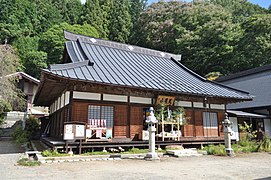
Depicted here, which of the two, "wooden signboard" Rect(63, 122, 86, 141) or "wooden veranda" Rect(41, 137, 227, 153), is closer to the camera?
"wooden signboard" Rect(63, 122, 86, 141)

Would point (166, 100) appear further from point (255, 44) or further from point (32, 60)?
point (32, 60)

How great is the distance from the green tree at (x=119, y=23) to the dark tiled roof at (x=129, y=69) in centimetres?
2661

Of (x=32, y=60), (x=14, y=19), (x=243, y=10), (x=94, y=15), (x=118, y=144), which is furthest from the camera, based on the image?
(x=94, y=15)

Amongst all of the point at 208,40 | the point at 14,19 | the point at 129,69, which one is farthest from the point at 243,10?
the point at 14,19

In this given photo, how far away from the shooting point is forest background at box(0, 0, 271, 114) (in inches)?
1147

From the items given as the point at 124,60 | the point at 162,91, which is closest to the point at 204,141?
the point at 162,91

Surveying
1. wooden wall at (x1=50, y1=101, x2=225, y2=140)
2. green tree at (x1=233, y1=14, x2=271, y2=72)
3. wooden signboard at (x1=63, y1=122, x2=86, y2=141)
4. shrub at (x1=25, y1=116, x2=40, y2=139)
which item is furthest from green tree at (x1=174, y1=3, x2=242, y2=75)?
wooden signboard at (x1=63, y1=122, x2=86, y2=141)

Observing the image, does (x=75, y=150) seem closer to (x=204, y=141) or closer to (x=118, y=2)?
(x=204, y=141)

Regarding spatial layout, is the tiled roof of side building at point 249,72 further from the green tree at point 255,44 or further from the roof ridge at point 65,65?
the roof ridge at point 65,65

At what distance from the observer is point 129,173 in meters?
6.25

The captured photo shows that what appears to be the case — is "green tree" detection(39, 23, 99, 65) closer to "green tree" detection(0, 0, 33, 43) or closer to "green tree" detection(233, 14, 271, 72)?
"green tree" detection(0, 0, 33, 43)

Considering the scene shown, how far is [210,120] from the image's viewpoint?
13.3 metres

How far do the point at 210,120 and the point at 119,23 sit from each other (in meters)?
34.6

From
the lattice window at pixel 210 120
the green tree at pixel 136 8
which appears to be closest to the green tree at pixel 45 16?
the green tree at pixel 136 8
